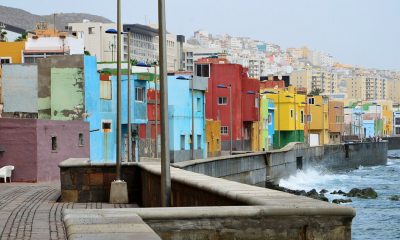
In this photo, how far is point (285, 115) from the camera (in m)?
108

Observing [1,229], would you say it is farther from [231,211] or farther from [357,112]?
[357,112]

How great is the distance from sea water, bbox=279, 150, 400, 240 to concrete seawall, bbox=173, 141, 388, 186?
1.06 metres

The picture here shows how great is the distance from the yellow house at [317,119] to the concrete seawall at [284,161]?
5515 mm

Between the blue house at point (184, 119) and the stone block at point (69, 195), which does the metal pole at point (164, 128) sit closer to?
the stone block at point (69, 195)

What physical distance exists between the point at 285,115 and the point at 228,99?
2268cm

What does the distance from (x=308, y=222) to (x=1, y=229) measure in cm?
773

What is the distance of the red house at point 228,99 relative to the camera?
284ft

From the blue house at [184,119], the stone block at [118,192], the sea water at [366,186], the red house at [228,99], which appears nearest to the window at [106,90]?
the blue house at [184,119]

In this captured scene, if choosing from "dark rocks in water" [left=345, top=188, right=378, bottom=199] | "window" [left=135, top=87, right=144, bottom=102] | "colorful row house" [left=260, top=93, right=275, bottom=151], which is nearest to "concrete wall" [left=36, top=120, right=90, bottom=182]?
"window" [left=135, top=87, right=144, bottom=102]

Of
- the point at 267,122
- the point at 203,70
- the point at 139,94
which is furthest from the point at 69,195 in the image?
the point at 267,122

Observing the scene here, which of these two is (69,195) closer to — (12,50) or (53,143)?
(53,143)

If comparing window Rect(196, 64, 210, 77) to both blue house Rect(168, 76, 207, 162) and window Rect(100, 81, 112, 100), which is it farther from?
window Rect(100, 81, 112, 100)

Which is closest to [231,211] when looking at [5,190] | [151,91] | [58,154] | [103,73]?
[5,190]

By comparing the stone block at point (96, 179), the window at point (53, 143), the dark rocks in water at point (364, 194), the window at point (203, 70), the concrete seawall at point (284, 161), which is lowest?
the dark rocks in water at point (364, 194)
